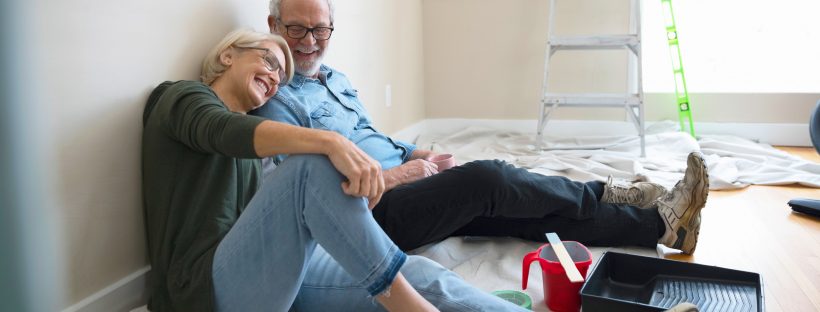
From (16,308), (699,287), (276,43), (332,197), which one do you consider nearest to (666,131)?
(699,287)

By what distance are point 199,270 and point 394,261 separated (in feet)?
1.18

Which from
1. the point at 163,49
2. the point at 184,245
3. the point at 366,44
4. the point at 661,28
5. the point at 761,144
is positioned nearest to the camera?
the point at 184,245

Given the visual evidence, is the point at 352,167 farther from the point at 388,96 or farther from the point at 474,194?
the point at 388,96

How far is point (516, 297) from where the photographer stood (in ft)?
5.02

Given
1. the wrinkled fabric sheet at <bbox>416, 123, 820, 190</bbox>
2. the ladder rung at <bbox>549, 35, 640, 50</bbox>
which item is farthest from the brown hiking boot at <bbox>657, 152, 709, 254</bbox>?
the ladder rung at <bbox>549, 35, 640, 50</bbox>

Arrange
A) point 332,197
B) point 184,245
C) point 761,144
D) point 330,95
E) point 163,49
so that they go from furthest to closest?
point 761,144
point 330,95
point 163,49
point 184,245
point 332,197

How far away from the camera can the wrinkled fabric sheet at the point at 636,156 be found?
273 centimetres

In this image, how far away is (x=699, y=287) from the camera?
59.1 inches

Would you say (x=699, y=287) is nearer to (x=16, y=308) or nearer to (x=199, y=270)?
(x=199, y=270)

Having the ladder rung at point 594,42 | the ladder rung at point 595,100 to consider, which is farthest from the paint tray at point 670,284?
the ladder rung at point 594,42

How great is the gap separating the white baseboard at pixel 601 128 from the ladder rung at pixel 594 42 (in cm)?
54

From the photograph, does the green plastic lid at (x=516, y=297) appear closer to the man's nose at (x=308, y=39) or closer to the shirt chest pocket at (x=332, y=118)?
the shirt chest pocket at (x=332, y=118)

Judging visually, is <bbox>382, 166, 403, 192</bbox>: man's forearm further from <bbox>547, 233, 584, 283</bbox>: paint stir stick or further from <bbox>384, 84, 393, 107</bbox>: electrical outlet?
<bbox>384, 84, 393, 107</bbox>: electrical outlet

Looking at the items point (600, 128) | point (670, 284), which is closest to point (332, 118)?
point (670, 284)
